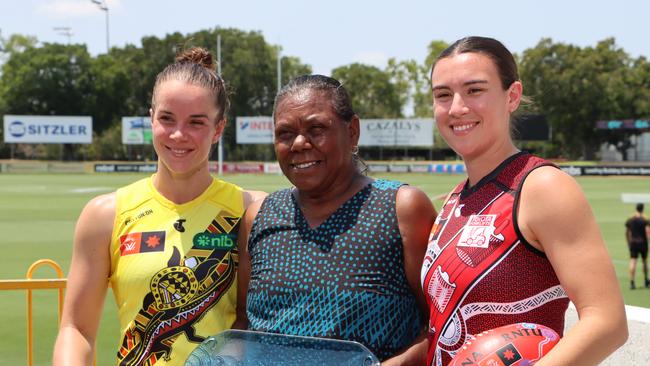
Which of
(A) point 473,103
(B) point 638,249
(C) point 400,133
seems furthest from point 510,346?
(C) point 400,133

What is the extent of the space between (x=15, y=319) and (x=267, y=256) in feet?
26.0

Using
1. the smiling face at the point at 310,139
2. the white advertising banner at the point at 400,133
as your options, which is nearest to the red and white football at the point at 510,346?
the smiling face at the point at 310,139

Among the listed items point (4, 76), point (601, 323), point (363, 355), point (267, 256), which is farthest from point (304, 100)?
point (4, 76)

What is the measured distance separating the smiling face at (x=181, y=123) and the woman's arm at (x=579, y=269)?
1.37 m

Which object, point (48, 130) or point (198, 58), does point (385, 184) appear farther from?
point (48, 130)

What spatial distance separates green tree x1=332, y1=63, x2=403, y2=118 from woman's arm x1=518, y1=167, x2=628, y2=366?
84830 mm

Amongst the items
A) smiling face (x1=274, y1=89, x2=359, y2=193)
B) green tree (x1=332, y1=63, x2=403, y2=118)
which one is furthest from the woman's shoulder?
green tree (x1=332, y1=63, x2=403, y2=118)

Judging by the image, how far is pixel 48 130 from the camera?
7194cm

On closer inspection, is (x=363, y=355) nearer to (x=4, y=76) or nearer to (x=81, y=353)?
(x=81, y=353)

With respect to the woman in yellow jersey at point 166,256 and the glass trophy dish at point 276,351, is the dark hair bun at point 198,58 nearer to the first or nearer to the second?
the woman in yellow jersey at point 166,256

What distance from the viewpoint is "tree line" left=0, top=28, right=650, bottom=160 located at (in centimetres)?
7800

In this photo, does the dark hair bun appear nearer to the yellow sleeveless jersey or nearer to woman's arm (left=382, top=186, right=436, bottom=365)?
the yellow sleeveless jersey

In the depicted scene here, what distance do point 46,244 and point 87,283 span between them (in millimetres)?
15499

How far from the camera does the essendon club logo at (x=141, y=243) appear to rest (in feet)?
10.5
